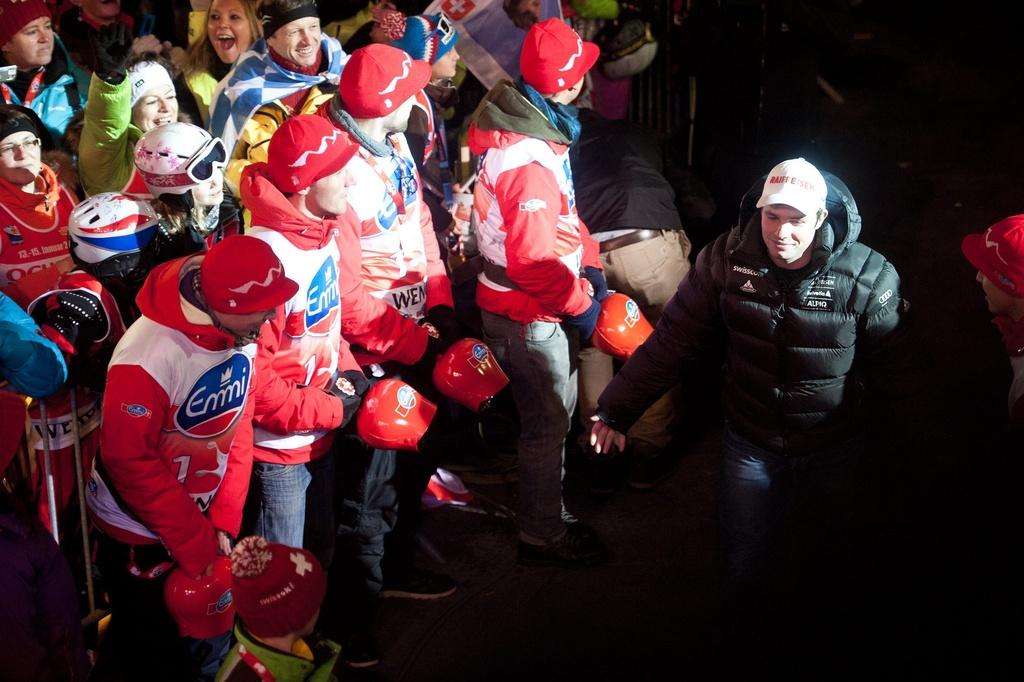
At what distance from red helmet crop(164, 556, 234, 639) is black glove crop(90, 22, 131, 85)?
2498 mm

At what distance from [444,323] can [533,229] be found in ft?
2.23

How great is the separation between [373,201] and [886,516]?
3.04m

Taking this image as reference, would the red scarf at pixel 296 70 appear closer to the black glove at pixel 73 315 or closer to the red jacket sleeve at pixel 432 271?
the red jacket sleeve at pixel 432 271

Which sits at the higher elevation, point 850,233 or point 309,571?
point 850,233

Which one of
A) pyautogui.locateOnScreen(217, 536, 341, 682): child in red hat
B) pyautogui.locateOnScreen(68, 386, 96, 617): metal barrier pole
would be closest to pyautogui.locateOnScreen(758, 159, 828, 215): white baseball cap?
pyautogui.locateOnScreen(217, 536, 341, 682): child in red hat

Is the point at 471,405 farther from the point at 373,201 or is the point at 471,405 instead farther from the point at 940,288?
the point at 940,288

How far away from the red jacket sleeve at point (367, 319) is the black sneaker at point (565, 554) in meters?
1.24

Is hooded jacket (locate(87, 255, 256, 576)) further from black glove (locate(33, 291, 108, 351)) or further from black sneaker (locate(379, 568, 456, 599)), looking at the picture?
black sneaker (locate(379, 568, 456, 599))

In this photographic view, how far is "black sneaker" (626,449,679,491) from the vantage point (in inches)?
217

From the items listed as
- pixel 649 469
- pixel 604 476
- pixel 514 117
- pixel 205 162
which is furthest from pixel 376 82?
pixel 649 469

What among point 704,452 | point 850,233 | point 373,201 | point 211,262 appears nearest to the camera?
point 211,262

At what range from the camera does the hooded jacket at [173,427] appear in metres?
3.03

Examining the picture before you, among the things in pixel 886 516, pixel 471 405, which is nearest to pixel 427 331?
pixel 471 405

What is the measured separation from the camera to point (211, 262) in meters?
3.00
